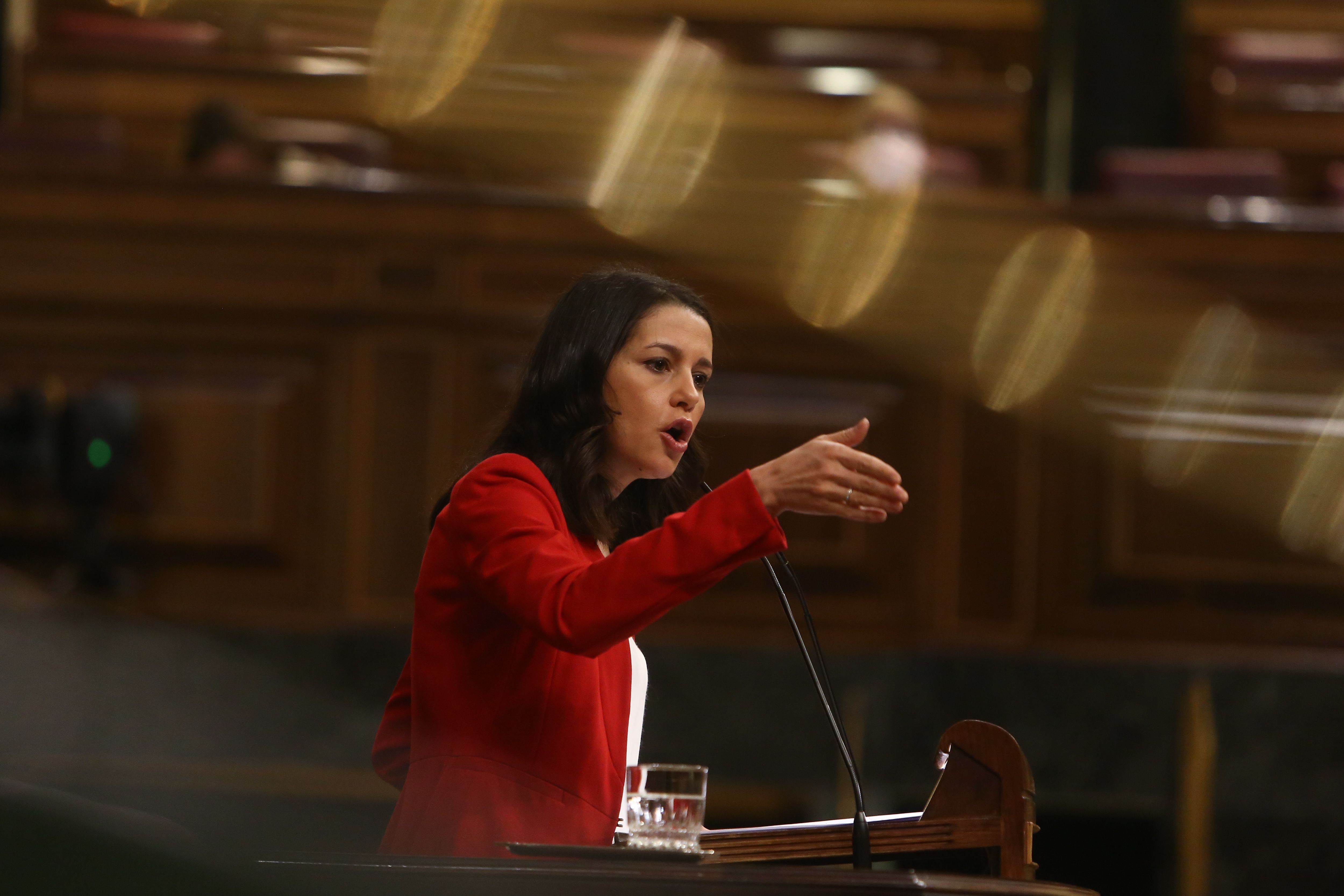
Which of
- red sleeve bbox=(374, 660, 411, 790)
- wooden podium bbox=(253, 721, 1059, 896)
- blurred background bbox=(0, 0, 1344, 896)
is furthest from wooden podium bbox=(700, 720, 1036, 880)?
blurred background bbox=(0, 0, 1344, 896)

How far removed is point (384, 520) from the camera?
2.54 meters

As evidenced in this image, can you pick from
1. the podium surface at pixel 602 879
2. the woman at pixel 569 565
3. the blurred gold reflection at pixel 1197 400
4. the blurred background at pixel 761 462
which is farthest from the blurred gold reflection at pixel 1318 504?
the podium surface at pixel 602 879

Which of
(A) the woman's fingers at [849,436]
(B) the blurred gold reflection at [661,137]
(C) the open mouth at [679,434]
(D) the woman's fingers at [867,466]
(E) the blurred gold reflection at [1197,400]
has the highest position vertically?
(B) the blurred gold reflection at [661,137]

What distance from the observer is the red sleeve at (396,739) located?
1.08 m

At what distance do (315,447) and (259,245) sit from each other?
368 millimetres

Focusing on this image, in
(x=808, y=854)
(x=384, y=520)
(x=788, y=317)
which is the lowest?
(x=808, y=854)

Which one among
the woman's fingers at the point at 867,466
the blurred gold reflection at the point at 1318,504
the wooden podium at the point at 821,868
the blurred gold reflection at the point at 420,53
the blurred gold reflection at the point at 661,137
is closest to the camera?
the wooden podium at the point at 821,868

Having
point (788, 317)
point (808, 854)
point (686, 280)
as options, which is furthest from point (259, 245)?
point (808, 854)

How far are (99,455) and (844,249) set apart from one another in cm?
126

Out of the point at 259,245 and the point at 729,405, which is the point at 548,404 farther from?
the point at 259,245

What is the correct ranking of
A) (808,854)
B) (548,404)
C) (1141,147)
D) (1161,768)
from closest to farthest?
1. (808,854)
2. (548,404)
3. (1161,768)
4. (1141,147)

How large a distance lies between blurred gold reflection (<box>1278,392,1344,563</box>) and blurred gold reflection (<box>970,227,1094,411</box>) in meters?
0.41

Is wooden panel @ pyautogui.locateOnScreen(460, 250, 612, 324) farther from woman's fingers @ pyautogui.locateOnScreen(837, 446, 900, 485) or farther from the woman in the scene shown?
woman's fingers @ pyautogui.locateOnScreen(837, 446, 900, 485)

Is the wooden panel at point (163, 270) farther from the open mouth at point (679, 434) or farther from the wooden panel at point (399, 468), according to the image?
the open mouth at point (679, 434)
